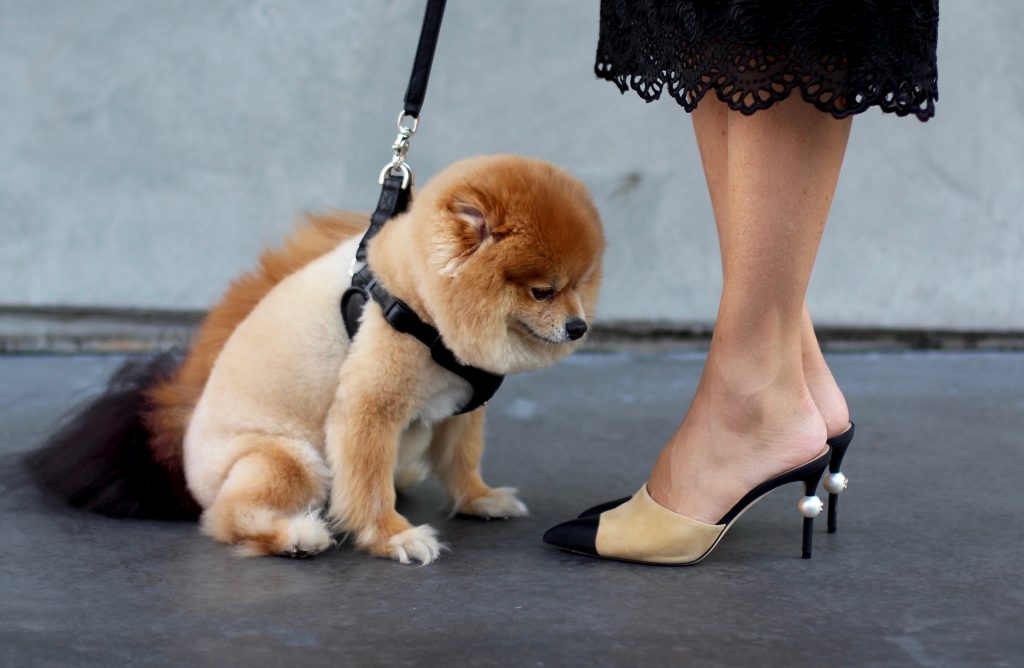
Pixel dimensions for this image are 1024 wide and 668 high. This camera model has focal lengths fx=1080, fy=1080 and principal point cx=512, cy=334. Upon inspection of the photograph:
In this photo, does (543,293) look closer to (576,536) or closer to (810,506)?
(576,536)

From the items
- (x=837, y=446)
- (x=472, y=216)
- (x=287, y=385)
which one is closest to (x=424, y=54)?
(x=472, y=216)

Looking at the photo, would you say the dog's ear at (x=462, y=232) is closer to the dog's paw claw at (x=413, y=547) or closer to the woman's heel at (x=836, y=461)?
the dog's paw claw at (x=413, y=547)

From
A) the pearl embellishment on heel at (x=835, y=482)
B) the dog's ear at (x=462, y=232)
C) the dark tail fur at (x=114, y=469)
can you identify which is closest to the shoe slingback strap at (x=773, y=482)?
the pearl embellishment on heel at (x=835, y=482)

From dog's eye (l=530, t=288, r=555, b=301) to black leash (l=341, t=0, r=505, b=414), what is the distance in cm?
18

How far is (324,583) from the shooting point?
5.62 feet

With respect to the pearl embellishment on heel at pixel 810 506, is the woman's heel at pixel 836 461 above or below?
above

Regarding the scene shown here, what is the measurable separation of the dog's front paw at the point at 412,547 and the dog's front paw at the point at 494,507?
9.3 inches

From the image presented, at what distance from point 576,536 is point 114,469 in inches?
35.7

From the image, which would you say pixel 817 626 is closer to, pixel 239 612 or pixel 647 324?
pixel 239 612

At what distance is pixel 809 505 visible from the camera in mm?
1762

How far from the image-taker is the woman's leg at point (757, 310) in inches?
65.1

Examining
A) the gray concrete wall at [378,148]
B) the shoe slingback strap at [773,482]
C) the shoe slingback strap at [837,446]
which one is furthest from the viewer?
the gray concrete wall at [378,148]

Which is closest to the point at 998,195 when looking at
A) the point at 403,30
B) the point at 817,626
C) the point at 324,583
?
the point at 403,30

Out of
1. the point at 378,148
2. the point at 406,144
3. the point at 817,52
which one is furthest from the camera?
the point at 378,148
